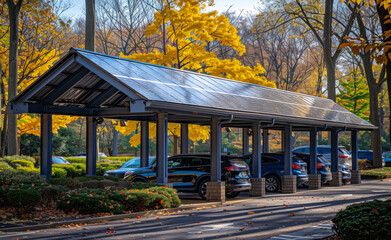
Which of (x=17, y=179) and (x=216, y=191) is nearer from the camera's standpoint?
(x=17, y=179)

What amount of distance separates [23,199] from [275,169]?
43.5 ft

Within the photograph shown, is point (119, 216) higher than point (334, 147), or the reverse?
point (334, 147)

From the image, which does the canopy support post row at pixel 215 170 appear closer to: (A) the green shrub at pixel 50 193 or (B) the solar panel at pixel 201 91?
(B) the solar panel at pixel 201 91

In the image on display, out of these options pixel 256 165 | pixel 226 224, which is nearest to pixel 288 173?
pixel 256 165

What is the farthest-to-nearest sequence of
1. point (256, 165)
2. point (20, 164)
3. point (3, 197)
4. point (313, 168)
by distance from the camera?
point (313, 168) < point (20, 164) < point (256, 165) < point (3, 197)

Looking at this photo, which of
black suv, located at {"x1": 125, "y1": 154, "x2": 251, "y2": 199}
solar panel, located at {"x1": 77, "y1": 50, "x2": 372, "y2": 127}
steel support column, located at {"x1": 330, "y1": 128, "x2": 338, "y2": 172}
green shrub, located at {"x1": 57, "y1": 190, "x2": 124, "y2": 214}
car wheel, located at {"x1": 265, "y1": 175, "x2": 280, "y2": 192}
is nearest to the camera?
green shrub, located at {"x1": 57, "y1": 190, "x2": 124, "y2": 214}

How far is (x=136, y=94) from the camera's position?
14766mm

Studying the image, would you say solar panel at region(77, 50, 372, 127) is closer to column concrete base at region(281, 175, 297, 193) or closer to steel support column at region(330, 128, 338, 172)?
steel support column at region(330, 128, 338, 172)

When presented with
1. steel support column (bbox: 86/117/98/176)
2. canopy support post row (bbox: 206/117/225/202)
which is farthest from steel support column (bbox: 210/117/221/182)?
steel support column (bbox: 86/117/98/176)

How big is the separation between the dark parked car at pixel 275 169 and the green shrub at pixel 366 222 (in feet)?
45.7

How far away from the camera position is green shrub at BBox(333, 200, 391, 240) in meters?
8.76

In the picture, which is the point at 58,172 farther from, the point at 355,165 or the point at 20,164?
the point at 355,165

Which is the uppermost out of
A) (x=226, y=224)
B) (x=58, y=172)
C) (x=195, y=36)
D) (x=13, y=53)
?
(x=195, y=36)

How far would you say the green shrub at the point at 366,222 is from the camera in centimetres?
876
